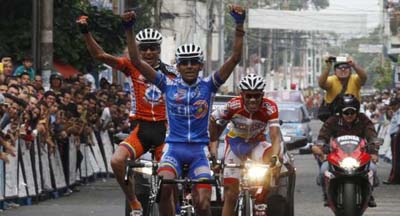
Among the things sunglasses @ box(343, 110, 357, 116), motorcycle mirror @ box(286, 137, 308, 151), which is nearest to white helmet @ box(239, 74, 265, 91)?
sunglasses @ box(343, 110, 357, 116)

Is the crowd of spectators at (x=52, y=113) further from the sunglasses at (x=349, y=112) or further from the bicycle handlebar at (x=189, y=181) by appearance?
the bicycle handlebar at (x=189, y=181)

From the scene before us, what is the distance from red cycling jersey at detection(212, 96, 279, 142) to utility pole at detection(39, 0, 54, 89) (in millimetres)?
13335

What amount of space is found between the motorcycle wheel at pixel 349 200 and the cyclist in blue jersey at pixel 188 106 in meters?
2.99

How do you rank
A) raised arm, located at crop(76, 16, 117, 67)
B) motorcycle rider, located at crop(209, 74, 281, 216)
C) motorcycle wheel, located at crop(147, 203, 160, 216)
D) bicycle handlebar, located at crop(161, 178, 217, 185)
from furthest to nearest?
motorcycle rider, located at crop(209, 74, 281, 216)
raised arm, located at crop(76, 16, 117, 67)
motorcycle wheel, located at crop(147, 203, 160, 216)
bicycle handlebar, located at crop(161, 178, 217, 185)

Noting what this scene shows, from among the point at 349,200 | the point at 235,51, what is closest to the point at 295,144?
the point at 349,200

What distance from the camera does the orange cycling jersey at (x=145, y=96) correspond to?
15.3m

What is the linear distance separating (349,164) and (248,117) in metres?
1.72

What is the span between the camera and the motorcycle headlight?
1599 cm

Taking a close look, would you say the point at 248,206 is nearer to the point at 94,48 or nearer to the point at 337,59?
the point at 94,48

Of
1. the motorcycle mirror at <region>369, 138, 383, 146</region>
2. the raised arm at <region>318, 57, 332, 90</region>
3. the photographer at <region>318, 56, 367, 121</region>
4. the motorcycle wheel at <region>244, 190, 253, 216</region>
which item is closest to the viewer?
the motorcycle wheel at <region>244, 190, 253, 216</region>

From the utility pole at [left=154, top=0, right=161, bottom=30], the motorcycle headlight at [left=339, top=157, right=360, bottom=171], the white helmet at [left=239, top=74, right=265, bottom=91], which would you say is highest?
the utility pole at [left=154, top=0, right=161, bottom=30]

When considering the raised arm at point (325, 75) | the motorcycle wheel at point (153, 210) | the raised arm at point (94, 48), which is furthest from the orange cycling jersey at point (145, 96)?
the raised arm at point (325, 75)

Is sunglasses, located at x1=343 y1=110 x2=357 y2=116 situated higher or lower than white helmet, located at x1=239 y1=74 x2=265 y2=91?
lower

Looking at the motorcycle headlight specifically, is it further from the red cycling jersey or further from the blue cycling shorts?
the blue cycling shorts
